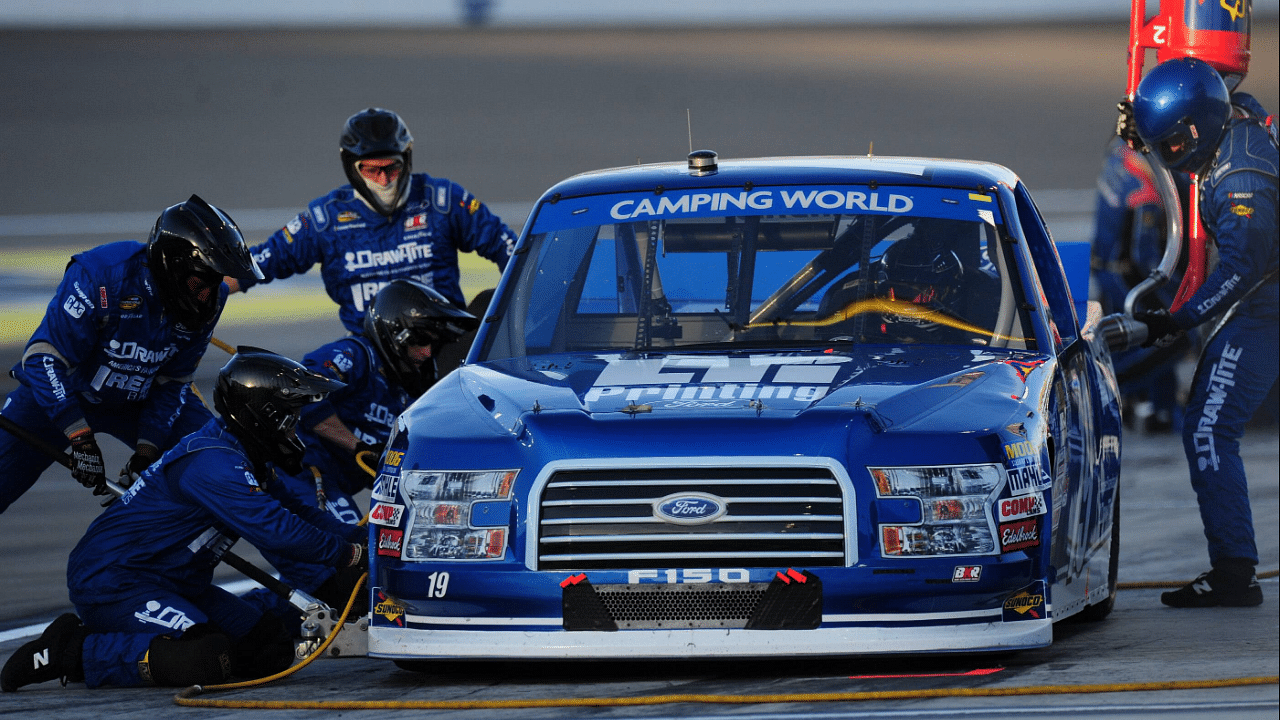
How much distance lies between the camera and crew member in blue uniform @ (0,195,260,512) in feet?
23.7

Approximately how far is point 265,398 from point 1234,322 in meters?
4.12

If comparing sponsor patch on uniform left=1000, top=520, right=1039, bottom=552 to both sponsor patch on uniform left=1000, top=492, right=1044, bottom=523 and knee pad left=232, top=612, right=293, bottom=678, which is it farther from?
knee pad left=232, top=612, right=293, bottom=678

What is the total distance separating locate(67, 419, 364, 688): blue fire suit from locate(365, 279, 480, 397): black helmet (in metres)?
1.31

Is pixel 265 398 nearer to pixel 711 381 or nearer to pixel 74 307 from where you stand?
pixel 74 307

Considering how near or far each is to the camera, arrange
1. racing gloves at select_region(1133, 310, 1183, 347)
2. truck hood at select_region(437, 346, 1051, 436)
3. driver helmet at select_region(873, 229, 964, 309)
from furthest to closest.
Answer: racing gloves at select_region(1133, 310, 1183, 347)
driver helmet at select_region(873, 229, 964, 309)
truck hood at select_region(437, 346, 1051, 436)

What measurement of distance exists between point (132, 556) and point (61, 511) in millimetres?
5364

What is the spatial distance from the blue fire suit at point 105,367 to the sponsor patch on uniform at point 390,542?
7.62ft

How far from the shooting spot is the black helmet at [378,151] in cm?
875

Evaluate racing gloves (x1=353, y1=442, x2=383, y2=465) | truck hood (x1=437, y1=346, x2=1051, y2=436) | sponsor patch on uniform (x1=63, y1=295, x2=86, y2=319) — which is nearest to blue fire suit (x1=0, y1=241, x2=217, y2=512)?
sponsor patch on uniform (x1=63, y1=295, x2=86, y2=319)

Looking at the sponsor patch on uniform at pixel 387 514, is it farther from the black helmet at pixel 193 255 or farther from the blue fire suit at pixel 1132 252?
the blue fire suit at pixel 1132 252

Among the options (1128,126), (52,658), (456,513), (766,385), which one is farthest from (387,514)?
(1128,126)

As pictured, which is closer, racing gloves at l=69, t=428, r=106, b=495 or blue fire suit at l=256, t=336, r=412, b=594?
racing gloves at l=69, t=428, r=106, b=495

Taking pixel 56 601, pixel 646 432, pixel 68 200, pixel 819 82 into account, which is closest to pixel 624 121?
pixel 819 82

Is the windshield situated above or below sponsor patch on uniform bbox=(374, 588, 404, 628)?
above
